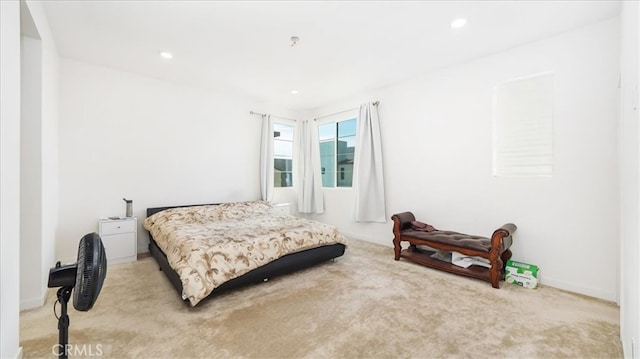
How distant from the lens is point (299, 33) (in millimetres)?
2756

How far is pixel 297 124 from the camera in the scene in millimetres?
5898

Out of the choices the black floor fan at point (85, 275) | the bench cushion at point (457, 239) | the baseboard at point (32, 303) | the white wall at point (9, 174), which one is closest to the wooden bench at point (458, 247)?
the bench cushion at point (457, 239)

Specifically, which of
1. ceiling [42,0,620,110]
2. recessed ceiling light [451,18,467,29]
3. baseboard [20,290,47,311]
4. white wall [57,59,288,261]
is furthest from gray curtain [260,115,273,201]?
recessed ceiling light [451,18,467,29]

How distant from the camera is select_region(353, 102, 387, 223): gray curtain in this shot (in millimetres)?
4363

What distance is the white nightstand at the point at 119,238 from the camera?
337 cm

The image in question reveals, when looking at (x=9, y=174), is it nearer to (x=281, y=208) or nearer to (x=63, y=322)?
(x=63, y=322)

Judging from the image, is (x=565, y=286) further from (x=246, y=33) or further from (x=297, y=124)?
(x=297, y=124)

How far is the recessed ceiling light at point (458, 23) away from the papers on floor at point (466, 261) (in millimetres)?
2465

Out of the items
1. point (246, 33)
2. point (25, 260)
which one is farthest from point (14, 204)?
point (246, 33)

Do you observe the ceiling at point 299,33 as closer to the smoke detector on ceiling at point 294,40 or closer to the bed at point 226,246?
the smoke detector on ceiling at point 294,40

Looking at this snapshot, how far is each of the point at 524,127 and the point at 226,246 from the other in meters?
3.54

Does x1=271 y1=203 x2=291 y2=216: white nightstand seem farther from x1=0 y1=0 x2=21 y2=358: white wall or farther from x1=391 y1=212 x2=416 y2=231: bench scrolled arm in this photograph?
x1=0 y1=0 x2=21 y2=358: white wall

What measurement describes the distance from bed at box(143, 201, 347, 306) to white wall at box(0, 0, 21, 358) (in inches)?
38.2

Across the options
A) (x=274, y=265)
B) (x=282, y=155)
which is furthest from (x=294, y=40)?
(x=282, y=155)
